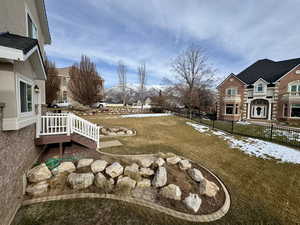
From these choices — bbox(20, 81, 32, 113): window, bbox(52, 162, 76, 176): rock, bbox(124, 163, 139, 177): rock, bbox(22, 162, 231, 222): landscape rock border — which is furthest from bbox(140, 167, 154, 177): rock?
bbox(20, 81, 32, 113): window

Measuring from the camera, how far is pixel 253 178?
5.39m

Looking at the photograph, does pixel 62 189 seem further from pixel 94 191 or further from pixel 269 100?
pixel 269 100

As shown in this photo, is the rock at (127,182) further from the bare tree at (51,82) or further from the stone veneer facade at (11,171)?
the bare tree at (51,82)

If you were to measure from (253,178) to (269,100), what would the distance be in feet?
66.3

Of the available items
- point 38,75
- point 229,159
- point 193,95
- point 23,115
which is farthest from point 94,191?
point 193,95

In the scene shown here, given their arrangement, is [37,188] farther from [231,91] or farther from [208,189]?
[231,91]

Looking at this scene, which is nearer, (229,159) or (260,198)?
(260,198)

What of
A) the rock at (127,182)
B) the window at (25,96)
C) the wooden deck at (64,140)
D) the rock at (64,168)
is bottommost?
the rock at (127,182)

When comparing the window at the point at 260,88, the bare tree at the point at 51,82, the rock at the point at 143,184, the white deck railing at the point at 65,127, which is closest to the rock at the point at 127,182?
the rock at the point at 143,184

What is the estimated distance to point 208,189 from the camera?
436 cm

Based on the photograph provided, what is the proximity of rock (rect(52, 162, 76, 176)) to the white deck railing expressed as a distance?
1592 millimetres

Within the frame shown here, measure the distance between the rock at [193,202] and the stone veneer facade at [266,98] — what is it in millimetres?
21034

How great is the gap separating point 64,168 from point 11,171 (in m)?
1.65

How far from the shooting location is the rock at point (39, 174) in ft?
13.8
